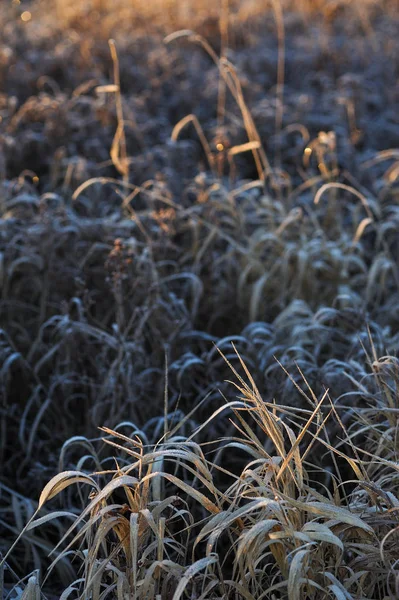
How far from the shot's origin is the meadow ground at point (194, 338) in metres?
1.43

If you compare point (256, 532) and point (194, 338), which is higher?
point (256, 532)

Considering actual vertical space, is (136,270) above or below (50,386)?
above

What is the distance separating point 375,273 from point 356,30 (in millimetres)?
3631

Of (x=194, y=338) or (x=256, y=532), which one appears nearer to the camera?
(x=256, y=532)

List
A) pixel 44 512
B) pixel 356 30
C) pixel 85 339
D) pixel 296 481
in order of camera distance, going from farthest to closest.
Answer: pixel 356 30
pixel 85 339
pixel 44 512
pixel 296 481

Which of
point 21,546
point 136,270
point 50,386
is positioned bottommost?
point 21,546

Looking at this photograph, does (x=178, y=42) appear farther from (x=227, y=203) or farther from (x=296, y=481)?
(x=296, y=481)

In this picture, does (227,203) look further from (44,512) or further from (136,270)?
(44,512)

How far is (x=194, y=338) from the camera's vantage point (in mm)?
2553

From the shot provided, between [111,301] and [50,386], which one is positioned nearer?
[50,386]

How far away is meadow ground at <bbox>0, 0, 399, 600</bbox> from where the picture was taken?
1432 mm

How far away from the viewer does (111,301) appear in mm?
2758

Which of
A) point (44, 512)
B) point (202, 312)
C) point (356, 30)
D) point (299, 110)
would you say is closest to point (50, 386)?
point (44, 512)

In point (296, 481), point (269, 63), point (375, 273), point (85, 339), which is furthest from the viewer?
point (269, 63)
